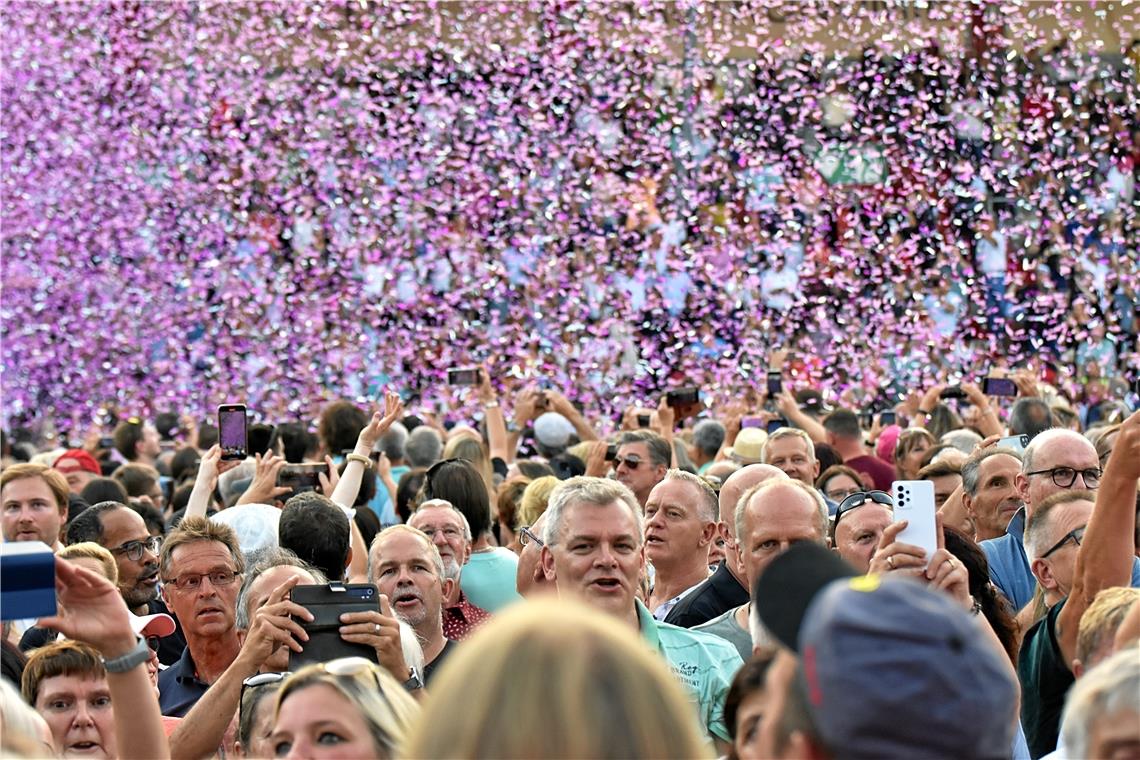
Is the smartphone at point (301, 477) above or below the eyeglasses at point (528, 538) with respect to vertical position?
below

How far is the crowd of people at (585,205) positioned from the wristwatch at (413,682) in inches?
387

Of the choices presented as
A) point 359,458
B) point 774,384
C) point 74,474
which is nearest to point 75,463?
point 74,474

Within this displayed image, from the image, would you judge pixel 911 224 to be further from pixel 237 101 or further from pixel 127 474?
pixel 127 474

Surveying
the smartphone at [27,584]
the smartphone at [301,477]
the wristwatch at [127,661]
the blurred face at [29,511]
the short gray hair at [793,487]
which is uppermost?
the smartphone at [27,584]

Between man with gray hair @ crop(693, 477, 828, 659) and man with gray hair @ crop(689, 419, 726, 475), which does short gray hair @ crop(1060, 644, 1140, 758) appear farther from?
man with gray hair @ crop(689, 419, 726, 475)

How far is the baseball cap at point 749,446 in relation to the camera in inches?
352

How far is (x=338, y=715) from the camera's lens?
3.04 meters

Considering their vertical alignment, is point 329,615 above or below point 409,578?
above

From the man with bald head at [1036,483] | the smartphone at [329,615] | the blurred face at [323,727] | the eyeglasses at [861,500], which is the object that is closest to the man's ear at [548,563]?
the smartphone at [329,615]

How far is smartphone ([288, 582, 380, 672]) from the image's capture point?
13.2ft

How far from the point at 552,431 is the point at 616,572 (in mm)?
6448

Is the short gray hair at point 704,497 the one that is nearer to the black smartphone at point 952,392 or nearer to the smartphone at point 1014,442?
the smartphone at point 1014,442

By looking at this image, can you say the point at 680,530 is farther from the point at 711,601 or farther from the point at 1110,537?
the point at 1110,537

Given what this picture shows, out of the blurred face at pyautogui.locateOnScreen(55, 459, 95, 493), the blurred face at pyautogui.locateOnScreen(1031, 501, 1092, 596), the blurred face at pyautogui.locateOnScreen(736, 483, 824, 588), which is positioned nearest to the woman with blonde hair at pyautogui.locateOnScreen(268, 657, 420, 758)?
the blurred face at pyautogui.locateOnScreen(736, 483, 824, 588)
